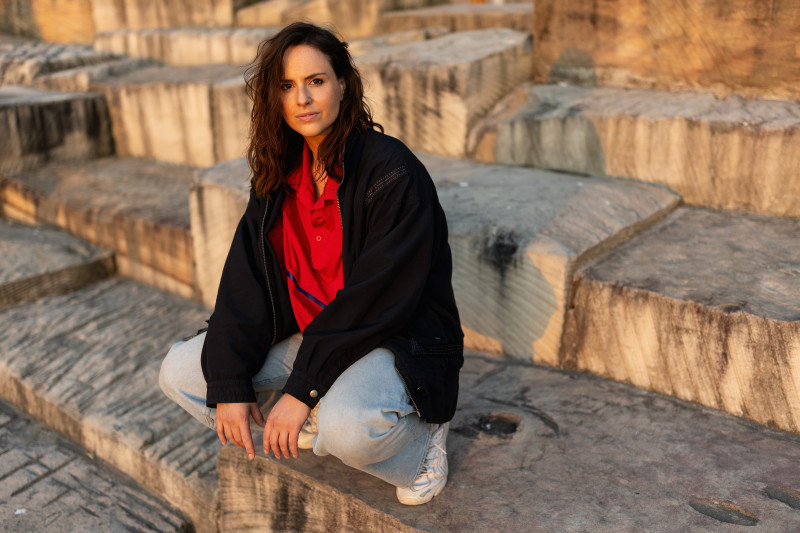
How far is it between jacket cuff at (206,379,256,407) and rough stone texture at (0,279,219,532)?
79 centimetres

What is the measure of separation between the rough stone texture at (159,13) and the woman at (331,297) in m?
3.92

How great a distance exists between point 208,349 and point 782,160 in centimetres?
214

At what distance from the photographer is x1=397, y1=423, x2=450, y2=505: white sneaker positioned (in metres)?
1.86

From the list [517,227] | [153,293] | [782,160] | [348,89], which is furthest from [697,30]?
[153,293]

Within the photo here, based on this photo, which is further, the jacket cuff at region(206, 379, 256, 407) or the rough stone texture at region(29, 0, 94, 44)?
the rough stone texture at region(29, 0, 94, 44)

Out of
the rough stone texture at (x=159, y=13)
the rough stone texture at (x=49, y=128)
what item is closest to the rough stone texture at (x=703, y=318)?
the rough stone texture at (x=49, y=128)

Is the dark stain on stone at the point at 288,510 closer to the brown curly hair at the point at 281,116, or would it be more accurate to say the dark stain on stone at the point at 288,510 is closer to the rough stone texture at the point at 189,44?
the brown curly hair at the point at 281,116

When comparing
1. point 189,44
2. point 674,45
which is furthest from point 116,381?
point 189,44

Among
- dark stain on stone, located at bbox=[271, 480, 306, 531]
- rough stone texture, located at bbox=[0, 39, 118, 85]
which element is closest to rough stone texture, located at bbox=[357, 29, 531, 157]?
dark stain on stone, located at bbox=[271, 480, 306, 531]

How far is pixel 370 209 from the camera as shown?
1895 mm

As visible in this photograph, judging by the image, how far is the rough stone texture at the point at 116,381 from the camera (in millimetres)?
2711

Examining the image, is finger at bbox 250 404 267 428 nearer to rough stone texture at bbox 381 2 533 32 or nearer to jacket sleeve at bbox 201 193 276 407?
jacket sleeve at bbox 201 193 276 407

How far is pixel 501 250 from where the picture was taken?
2.63 m

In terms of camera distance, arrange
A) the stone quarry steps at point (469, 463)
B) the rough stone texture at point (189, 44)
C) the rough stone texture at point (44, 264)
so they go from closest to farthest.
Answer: the stone quarry steps at point (469, 463), the rough stone texture at point (44, 264), the rough stone texture at point (189, 44)
